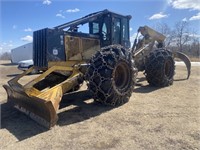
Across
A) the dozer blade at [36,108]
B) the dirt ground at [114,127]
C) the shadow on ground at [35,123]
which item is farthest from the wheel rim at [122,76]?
the dozer blade at [36,108]

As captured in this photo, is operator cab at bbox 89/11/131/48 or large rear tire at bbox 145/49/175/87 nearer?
operator cab at bbox 89/11/131/48

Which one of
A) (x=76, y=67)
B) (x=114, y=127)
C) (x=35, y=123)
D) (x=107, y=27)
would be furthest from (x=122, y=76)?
(x=35, y=123)

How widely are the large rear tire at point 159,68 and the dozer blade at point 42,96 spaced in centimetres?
355

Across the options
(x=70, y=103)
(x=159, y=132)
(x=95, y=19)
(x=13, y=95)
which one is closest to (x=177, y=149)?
(x=159, y=132)

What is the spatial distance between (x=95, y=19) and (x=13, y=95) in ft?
10.9

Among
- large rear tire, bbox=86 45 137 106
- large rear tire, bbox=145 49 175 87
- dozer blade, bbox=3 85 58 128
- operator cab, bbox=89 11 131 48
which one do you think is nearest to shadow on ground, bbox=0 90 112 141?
dozer blade, bbox=3 85 58 128

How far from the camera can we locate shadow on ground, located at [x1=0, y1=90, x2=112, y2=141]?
5025mm

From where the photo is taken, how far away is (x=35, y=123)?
5430mm

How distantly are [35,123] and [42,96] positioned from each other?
0.62 meters

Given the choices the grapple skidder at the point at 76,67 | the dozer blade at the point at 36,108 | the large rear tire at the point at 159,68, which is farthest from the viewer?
the large rear tire at the point at 159,68

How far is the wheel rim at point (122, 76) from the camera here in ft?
22.4

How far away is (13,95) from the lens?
6523 mm

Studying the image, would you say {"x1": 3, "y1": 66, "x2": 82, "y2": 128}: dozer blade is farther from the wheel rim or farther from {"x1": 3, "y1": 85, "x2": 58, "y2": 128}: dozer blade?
the wheel rim

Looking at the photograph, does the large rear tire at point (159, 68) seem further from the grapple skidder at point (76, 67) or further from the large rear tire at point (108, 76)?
the large rear tire at point (108, 76)
